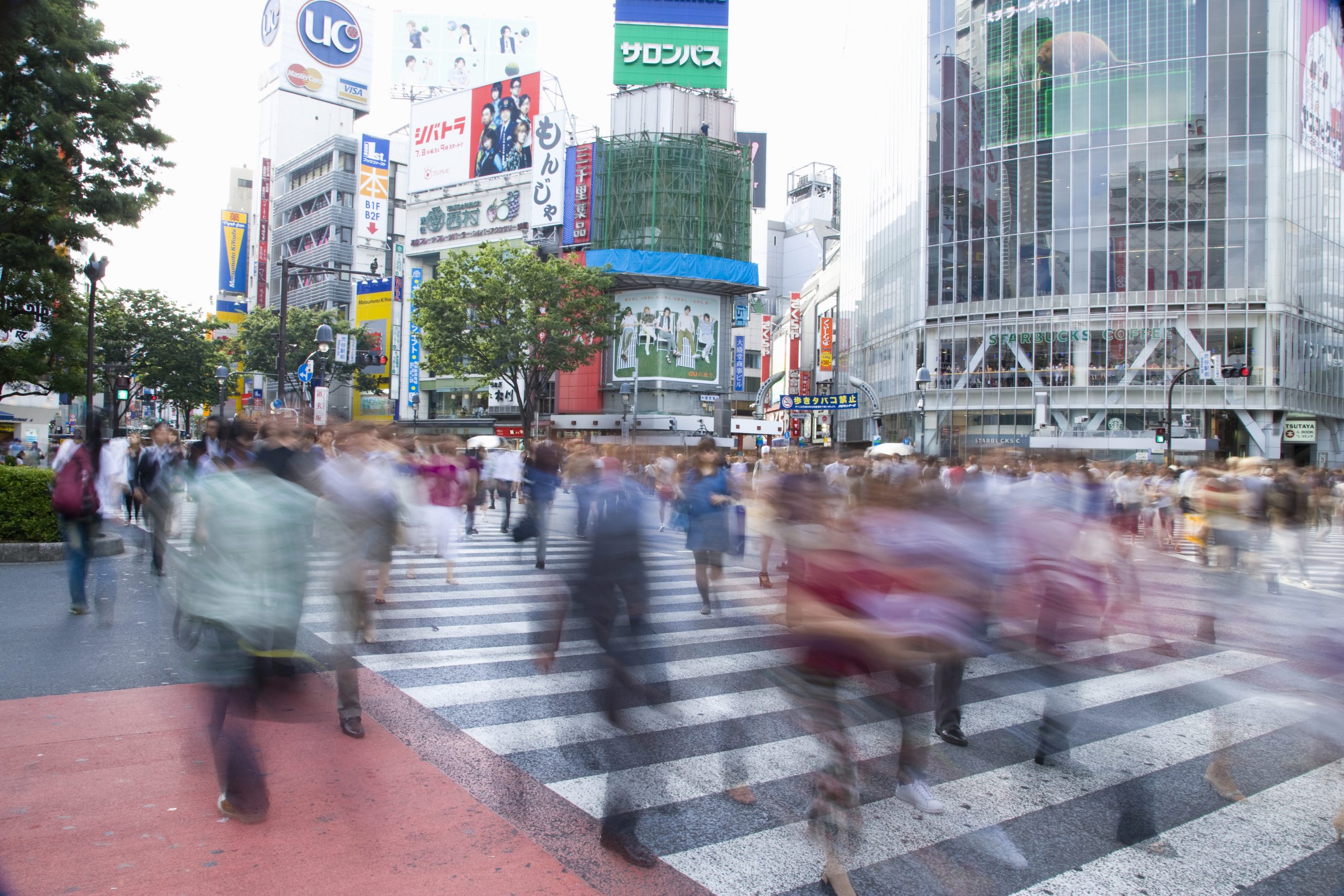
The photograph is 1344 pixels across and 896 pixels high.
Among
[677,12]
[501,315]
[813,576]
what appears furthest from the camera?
[677,12]

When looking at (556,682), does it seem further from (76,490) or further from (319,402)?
(319,402)

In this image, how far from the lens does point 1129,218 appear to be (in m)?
43.9

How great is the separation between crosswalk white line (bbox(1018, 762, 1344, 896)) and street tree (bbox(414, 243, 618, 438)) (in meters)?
36.1

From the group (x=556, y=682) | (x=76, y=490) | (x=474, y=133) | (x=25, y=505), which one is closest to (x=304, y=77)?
(x=474, y=133)

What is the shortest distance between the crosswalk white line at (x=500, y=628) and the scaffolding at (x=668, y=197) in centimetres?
4659

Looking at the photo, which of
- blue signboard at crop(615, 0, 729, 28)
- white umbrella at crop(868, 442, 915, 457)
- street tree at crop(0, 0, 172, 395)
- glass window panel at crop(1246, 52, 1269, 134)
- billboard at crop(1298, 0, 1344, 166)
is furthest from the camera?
blue signboard at crop(615, 0, 729, 28)

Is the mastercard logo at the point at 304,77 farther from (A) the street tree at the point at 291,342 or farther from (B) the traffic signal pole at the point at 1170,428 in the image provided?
(B) the traffic signal pole at the point at 1170,428

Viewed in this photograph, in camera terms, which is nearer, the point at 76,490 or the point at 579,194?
the point at 76,490

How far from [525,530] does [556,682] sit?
1.57m

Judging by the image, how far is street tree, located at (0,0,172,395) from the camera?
533 inches

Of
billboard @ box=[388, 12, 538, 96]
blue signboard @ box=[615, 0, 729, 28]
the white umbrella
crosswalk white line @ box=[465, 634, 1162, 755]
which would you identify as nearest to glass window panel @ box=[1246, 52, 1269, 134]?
the white umbrella

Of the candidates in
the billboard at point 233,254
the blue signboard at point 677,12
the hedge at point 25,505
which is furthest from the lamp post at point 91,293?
the billboard at point 233,254

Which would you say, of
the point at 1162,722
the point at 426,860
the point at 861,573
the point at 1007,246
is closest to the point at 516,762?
the point at 426,860

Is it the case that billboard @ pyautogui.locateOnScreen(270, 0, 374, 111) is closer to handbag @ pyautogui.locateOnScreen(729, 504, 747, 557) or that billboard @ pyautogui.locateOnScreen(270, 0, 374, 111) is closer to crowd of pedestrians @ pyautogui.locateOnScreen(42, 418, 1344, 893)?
handbag @ pyautogui.locateOnScreen(729, 504, 747, 557)
